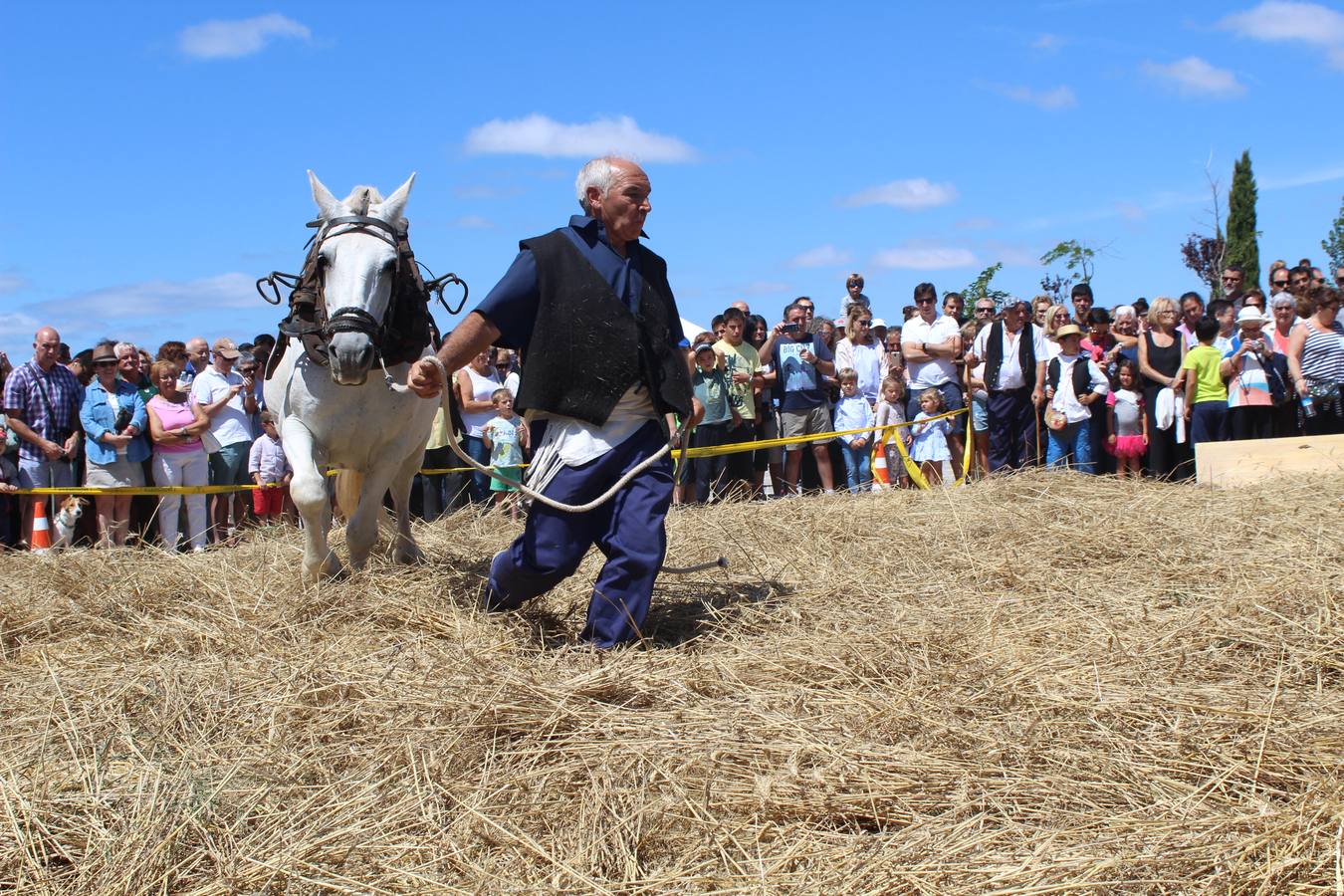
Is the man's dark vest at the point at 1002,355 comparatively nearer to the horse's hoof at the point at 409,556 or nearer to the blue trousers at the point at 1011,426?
the blue trousers at the point at 1011,426

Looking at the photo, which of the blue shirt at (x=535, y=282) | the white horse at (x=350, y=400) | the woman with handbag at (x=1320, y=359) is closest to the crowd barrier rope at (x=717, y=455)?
the woman with handbag at (x=1320, y=359)

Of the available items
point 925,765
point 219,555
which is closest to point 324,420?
point 219,555

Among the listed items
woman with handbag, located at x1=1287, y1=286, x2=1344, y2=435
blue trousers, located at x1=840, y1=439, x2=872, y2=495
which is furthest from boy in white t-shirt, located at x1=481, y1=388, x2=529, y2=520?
woman with handbag, located at x1=1287, y1=286, x2=1344, y2=435

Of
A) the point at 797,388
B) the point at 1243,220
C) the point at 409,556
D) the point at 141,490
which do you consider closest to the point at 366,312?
the point at 409,556

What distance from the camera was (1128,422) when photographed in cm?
1091

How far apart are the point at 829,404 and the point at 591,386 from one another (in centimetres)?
705

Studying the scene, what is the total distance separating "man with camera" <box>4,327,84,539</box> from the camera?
30.7 ft

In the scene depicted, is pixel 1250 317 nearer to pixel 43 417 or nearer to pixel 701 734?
pixel 701 734

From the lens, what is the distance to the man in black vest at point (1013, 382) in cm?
1109

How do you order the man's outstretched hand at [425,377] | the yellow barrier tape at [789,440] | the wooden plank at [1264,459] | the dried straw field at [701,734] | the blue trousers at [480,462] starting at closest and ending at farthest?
the dried straw field at [701,734] → the man's outstretched hand at [425,377] → the wooden plank at [1264,459] → the blue trousers at [480,462] → the yellow barrier tape at [789,440]

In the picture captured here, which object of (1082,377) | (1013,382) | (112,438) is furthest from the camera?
(1013,382)

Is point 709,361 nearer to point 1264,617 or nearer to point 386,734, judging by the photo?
point 1264,617

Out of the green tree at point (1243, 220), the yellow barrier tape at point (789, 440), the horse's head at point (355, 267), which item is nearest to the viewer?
the horse's head at point (355, 267)

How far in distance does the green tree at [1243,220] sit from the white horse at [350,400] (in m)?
35.4
